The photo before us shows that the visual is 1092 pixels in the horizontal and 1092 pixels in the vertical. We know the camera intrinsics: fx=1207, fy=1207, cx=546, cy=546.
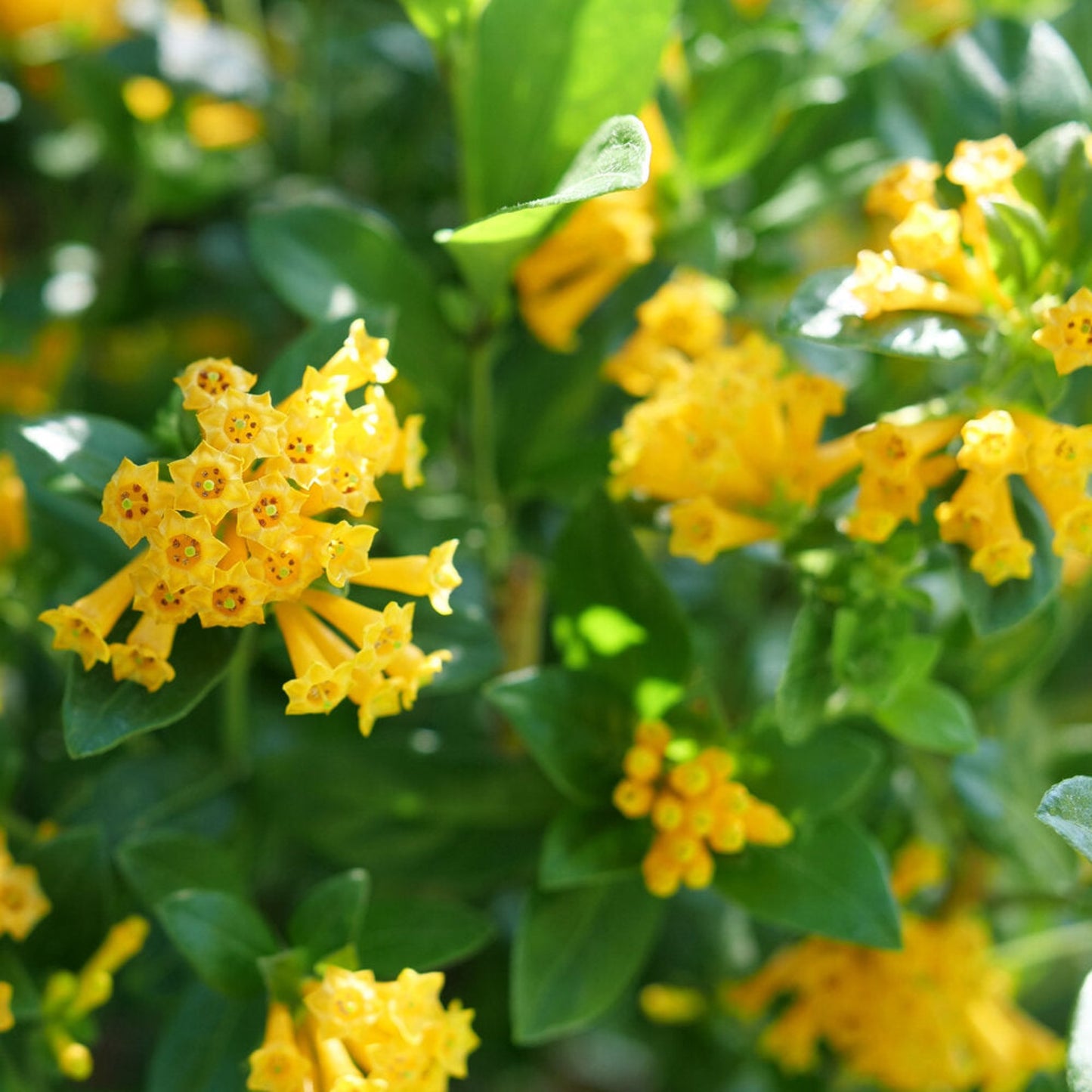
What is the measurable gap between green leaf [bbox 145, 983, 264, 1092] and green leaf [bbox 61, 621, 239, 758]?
284 millimetres

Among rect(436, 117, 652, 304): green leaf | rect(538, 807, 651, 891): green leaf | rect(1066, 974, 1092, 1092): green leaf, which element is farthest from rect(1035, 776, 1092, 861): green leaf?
rect(436, 117, 652, 304): green leaf

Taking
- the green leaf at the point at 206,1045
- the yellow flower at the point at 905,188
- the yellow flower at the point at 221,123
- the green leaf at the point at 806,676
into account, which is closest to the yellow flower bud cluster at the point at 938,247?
the yellow flower at the point at 905,188

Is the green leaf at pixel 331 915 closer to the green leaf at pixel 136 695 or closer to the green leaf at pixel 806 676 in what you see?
the green leaf at pixel 136 695

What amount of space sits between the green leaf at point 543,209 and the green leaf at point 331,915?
0.46 meters

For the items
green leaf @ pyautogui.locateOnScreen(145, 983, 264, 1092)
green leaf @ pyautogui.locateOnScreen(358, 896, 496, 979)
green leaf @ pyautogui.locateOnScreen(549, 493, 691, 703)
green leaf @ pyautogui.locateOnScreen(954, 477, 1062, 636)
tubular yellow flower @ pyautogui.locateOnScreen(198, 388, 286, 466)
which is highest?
tubular yellow flower @ pyautogui.locateOnScreen(198, 388, 286, 466)

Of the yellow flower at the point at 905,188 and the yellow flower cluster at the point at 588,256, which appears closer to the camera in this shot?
the yellow flower at the point at 905,188

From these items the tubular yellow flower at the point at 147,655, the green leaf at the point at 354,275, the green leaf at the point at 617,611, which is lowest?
the green leaf at the point at 617,611

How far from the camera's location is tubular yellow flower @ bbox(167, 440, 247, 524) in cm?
70

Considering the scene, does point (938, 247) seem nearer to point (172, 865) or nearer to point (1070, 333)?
point (1070, 333)

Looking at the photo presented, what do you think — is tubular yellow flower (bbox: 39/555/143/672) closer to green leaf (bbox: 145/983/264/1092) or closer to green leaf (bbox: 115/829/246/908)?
green leaf (bbox: 115/829/246/908)

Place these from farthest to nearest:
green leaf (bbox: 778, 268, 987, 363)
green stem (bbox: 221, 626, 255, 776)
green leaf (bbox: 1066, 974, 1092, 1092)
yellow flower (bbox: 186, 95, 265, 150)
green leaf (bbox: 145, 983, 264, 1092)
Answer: yellow flower (bbox: 186, 95, 265, 150) → green stem (bbox: 221, 626, 255, 776) → green leaf (bbox: 145, 983, 264, 1092) → green leaf (bbox: 778, 268, 987, 363) → green leaf (bbox: 1066, 974, 1092, 1092)

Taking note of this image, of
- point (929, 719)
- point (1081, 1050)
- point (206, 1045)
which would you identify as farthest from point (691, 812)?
point (206, 1045)

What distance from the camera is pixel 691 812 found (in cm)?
91

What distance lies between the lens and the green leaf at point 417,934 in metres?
0.91
